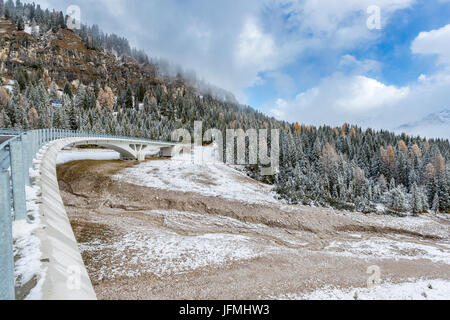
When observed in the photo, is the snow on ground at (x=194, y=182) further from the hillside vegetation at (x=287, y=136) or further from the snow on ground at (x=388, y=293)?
the snow on ground at (x=388, y=293)

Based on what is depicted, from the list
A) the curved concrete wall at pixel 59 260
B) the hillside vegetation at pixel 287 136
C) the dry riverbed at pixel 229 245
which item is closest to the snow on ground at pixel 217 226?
the dry riverbed at pixel 229 245

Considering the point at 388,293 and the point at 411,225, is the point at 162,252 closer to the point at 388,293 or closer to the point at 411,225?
the point at 388,293

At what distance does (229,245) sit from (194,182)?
2082cm

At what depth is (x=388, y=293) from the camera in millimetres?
13531

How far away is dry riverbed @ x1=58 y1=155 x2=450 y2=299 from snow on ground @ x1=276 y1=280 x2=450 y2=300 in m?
0.07

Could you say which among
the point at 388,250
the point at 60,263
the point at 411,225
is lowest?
the point at 411,225

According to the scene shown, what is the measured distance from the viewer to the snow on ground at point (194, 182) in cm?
3322

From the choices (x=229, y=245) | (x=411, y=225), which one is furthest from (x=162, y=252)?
(x=411, y=225)

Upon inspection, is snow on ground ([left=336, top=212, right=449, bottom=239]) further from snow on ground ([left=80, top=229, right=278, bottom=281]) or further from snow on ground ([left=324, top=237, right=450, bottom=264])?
snow on ground ([left=80, top=229, right=278, bottom=281])

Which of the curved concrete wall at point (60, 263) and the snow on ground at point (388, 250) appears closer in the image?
the curved concrete wall at point (60, 263)

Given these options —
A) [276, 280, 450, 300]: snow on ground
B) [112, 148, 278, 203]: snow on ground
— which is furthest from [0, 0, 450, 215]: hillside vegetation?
[276, 280, 450, 300]: snow on ground

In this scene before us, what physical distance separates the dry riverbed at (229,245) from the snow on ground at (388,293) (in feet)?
0.24

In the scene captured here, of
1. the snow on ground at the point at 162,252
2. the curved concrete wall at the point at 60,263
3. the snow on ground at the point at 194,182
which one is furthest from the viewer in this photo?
the snow on ground at the point at 194,182
